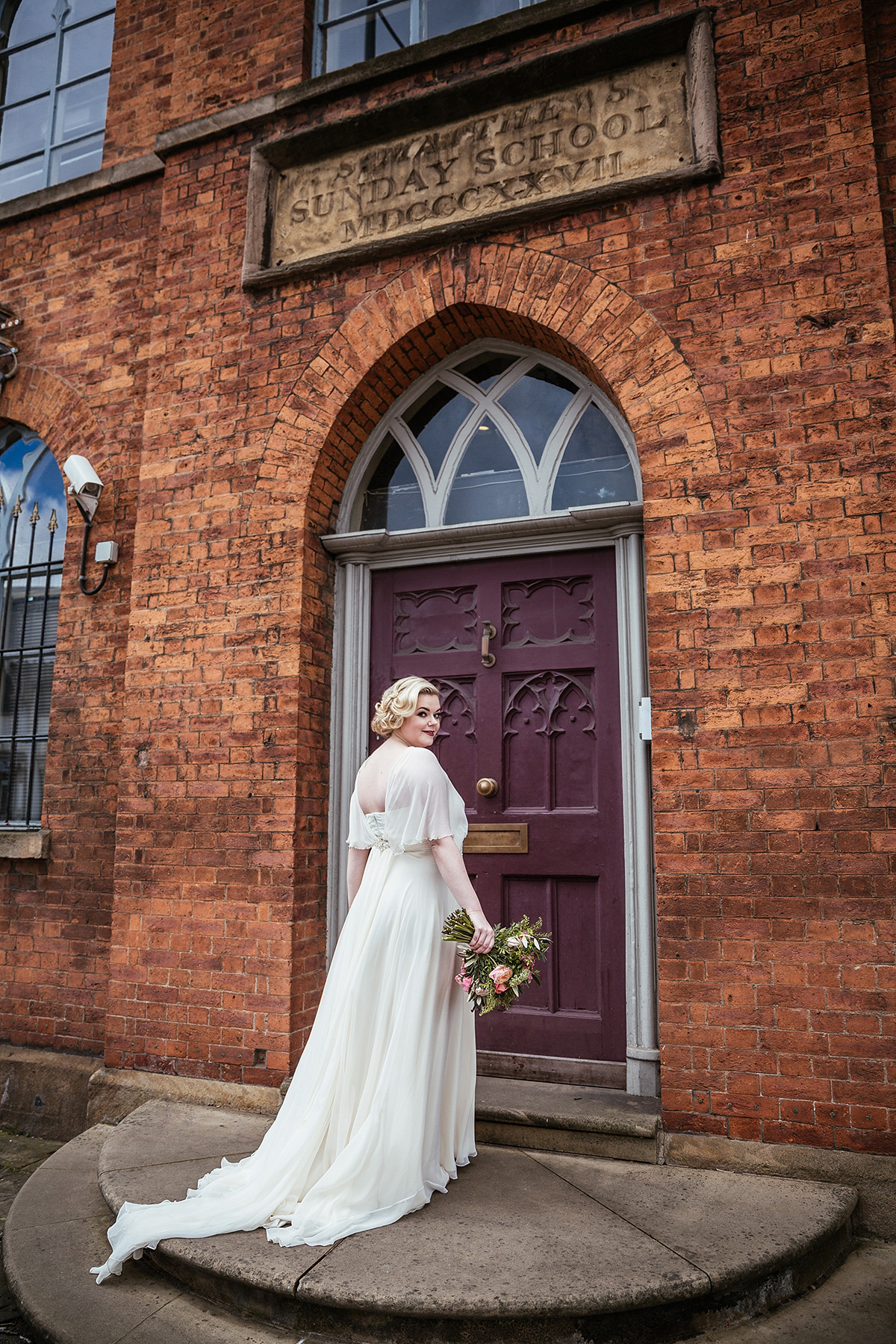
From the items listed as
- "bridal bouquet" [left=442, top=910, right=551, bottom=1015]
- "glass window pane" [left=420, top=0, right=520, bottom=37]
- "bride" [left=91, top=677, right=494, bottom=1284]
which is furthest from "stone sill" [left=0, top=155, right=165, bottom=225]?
"bridal bouquet" [left=442, top=910, right=551, bottom=1015]

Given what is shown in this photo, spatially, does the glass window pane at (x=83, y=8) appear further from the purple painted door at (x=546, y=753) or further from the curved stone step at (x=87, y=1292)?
the curved stone step at (x=87, y=1292)

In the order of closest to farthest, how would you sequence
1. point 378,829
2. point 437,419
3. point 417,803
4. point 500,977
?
point 500,977 < point 417,803 < point 378,829 < point 437,419

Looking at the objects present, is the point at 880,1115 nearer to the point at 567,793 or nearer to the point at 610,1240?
the point at 610,1240

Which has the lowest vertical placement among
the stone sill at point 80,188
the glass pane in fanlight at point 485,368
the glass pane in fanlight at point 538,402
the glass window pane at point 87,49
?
the glass pane in fanlight at point 538,402

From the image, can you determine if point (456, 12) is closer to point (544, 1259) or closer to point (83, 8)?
point (83, 8)

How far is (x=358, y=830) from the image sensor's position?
144 inches

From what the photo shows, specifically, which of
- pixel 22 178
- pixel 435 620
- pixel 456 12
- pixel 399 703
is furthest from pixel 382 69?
pixel 399 703

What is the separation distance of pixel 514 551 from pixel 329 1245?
3208 millimetres

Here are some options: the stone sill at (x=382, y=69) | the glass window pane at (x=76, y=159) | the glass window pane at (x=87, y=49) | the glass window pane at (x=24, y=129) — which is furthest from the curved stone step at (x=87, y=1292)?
the glass window pane at (x=87, y=49)

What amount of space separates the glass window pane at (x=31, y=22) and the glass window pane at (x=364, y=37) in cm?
285

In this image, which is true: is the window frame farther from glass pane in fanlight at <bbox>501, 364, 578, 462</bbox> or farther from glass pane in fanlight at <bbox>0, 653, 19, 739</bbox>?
glass pane in fanlight at <bbox>0, 653, 19, 739</bbox>

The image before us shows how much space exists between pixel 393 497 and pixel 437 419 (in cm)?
51

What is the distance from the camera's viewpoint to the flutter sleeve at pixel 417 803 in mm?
3416

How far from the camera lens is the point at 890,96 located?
13.1 ft
